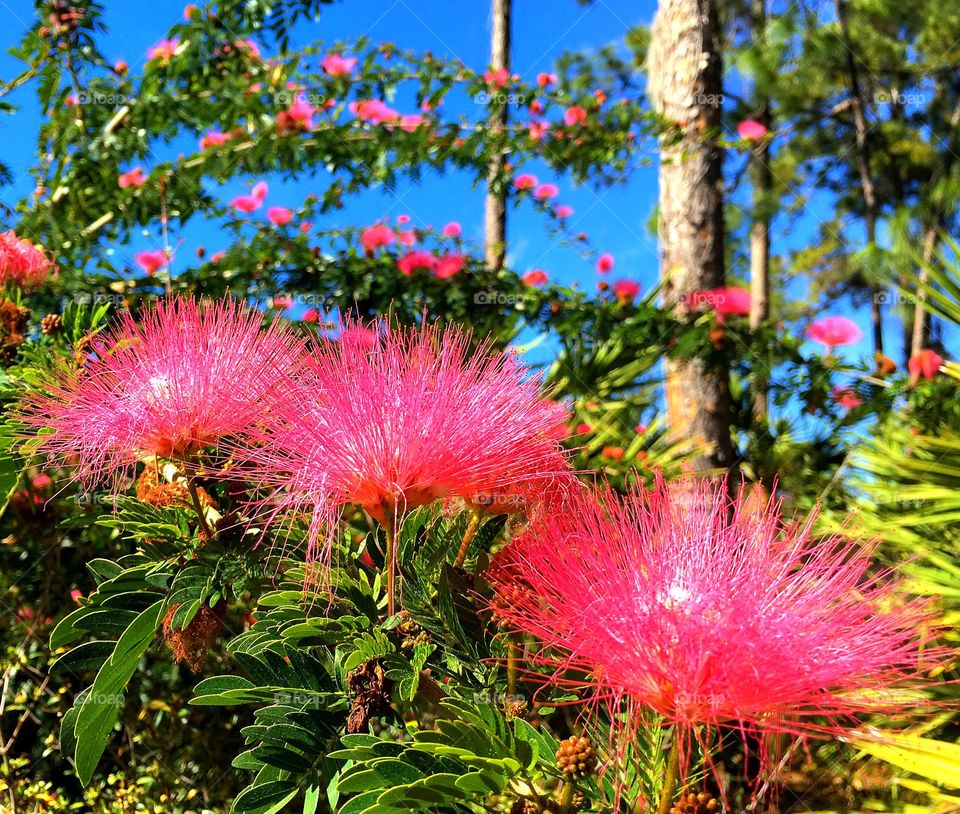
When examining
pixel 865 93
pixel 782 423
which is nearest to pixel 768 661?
pixel 782 423

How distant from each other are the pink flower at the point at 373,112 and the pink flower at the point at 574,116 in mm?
1235

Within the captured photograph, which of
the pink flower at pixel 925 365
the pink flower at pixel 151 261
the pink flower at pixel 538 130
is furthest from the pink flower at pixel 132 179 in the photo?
the pink flower at pixel 925 365

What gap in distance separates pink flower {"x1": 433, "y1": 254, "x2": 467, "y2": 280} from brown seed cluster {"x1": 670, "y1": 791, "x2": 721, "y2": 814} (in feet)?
12.6

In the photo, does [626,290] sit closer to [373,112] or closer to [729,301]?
[729,301]

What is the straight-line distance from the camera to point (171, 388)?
47.9 inches

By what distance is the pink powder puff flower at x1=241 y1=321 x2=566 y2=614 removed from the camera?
105 cm

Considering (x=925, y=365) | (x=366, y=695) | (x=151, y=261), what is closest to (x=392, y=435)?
(x=366, y=695)

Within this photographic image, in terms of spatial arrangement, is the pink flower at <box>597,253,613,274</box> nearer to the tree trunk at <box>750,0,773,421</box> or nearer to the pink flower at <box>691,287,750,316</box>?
the pink flower at <box>691,287,750,316</box>

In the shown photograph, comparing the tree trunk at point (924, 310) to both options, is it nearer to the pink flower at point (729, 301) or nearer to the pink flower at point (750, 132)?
the pink flower at point (750, 132)

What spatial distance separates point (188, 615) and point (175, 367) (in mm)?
410

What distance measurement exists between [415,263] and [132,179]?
1.65 m

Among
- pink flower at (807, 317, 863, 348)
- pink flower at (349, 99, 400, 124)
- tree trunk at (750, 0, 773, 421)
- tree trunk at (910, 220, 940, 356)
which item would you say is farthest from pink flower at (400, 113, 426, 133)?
tree trunk at (910, 220, 940, 356)

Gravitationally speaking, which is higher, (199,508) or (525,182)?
(525,182)

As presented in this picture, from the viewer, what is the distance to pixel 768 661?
843 mm
